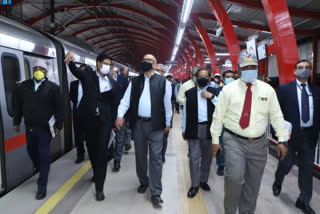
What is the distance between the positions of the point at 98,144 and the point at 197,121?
141 cm

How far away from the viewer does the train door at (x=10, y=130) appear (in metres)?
3.07

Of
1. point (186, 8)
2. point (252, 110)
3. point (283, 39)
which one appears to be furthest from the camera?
point (186, 8)

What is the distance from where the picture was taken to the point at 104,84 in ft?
10.4

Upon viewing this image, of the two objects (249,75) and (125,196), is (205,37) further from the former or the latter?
(125,196)

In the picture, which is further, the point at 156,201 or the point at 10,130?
the point at 10,130

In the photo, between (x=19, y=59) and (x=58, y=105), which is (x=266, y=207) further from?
(x=19, y=59)

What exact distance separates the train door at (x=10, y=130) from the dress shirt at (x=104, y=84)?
1.28 m

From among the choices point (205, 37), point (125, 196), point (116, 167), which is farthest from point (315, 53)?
point (125, 196)

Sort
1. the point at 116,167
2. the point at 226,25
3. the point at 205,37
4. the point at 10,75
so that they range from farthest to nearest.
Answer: the point at 205,37 < the point at 226,25 < the point at 116,167 < the point at 10,75

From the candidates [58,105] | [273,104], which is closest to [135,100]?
[58,105]

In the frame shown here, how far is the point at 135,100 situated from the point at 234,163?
1.51m

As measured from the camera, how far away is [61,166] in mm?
4254

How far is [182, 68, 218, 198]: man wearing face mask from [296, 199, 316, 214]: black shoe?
4.19 feet

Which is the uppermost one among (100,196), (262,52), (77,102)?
(262,52)
